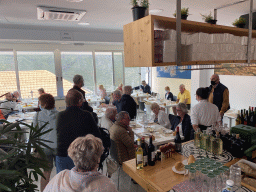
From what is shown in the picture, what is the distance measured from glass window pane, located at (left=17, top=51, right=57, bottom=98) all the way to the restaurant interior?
0.12ft

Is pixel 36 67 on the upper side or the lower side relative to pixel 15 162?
upper

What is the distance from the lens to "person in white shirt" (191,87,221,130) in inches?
112

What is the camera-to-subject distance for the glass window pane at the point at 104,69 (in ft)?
28.5

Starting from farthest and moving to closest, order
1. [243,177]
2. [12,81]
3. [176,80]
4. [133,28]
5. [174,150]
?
[176,80], [12,81], [174,150], [133,28], [243,177]

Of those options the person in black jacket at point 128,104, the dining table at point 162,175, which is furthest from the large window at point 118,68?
the dining table at point 162,175

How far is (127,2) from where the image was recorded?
3.28 metres

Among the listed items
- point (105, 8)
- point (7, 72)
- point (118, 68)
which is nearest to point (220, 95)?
point (105, 8)

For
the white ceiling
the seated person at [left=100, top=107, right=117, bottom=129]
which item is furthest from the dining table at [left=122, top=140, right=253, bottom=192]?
the white ceiling

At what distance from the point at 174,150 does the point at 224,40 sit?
1.48 metres

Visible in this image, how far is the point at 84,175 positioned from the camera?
1344mm

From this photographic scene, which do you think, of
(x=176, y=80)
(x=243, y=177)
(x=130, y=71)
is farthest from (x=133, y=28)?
(x=130, y=71)

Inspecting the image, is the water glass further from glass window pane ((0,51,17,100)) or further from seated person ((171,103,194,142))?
glass window pane ((0,51,17,100))

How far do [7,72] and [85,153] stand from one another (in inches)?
289

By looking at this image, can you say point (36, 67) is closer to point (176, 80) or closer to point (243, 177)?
point (176, 80)
